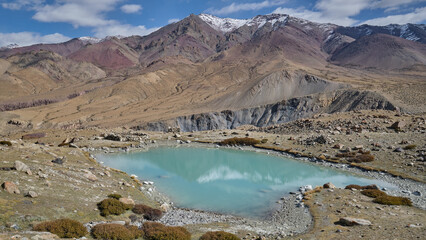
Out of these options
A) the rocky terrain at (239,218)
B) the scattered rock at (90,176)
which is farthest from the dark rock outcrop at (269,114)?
the scattered rock at (90,176)

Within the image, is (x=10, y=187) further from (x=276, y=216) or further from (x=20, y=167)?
(x=276, y=216)

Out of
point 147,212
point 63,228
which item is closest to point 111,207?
point 147,212

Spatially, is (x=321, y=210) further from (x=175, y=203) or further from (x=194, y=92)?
(x=194, y=92)

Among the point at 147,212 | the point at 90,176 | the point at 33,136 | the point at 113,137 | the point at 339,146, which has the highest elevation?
the point at 33,136

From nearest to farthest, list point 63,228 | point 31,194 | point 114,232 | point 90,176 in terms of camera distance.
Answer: point 63,228
point 114,232
point 31,194
point 90,176

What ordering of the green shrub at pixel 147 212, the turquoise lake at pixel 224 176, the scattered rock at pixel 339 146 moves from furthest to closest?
the scattered rock at pixel 339 146
the turquoise lake at pixel 224 176
the green shrub at pixel 147 212

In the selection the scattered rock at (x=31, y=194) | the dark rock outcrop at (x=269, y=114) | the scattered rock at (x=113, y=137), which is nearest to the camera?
the scattered rock at (x=31, y=194)

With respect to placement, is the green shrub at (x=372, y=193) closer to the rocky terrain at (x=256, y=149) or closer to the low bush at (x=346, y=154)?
the rocky terrain at (x=256, y=149)

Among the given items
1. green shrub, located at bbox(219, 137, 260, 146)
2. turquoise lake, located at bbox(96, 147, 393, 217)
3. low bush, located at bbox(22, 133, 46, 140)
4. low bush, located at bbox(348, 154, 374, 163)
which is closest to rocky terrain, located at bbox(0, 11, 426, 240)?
low bush, located at bbox(22, 133, 46, 140)
